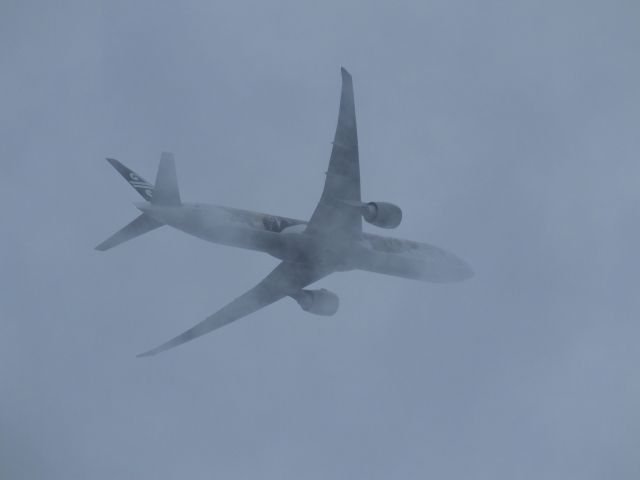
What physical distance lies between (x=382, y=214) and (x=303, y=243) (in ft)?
10.7

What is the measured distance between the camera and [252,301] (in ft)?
129

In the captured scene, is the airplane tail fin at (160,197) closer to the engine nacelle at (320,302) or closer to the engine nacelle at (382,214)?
the engine nacelle at (382,214)

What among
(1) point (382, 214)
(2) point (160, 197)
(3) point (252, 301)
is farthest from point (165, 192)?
(3) point (252, 301)

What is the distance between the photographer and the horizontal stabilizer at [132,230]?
32344mm

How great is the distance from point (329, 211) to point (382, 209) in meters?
1.88

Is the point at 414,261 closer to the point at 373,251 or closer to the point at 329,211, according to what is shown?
the point at 373,251

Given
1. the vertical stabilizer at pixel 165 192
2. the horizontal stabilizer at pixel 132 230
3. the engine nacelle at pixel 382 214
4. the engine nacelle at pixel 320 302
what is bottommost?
the horizontal stabilizer at pixel 132 230

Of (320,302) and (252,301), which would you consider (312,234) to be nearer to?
(320,302)

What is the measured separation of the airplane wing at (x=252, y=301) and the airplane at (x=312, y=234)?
0.04 metres

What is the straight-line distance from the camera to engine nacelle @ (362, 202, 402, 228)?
33.6 m

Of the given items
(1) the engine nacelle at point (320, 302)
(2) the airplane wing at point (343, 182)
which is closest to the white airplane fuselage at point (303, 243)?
(2) the airplane wing at point (343, 182)

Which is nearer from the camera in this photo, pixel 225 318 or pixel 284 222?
pixel 284 222

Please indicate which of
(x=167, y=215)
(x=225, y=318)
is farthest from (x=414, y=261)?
(x=167, y=215)

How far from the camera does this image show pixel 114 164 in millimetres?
33812
